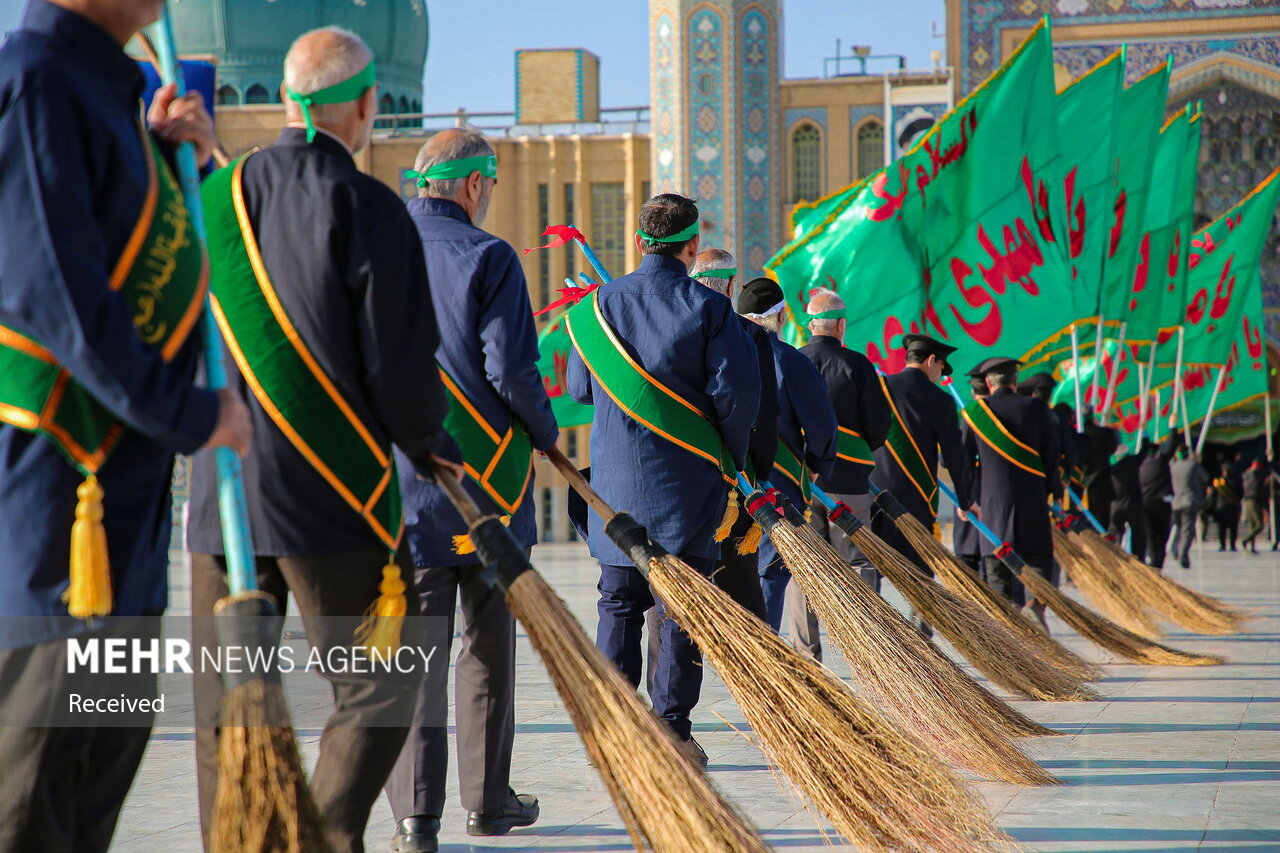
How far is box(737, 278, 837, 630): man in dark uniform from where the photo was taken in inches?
240

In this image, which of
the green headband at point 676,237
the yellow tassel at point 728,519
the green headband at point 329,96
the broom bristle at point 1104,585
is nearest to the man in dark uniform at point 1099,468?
the broom bristle at point 1104,585

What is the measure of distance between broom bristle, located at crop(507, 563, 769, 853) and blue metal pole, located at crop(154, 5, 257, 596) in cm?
72

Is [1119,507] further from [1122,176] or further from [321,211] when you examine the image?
[321,211]

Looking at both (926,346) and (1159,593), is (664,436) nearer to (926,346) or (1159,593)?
(926,346)

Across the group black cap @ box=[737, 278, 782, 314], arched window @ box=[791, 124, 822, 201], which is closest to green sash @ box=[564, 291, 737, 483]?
black cap @ box=[737, 278, 782, 314]

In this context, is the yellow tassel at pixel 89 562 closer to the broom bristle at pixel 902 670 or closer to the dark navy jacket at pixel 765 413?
the broom bristle at pixel 902 670

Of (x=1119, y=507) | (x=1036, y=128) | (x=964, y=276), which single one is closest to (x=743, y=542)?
(x=964, y=276)

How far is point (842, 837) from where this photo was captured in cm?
365

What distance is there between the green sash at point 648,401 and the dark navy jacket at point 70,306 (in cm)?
246

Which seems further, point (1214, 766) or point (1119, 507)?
point (1119, 507)

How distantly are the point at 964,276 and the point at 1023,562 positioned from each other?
2.93 m

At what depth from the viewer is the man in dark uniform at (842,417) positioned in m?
6.94

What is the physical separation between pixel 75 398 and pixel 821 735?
213cm

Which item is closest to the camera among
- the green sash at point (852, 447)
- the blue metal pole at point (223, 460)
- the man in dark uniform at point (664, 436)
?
the blue metal pole at point (223, 460)
